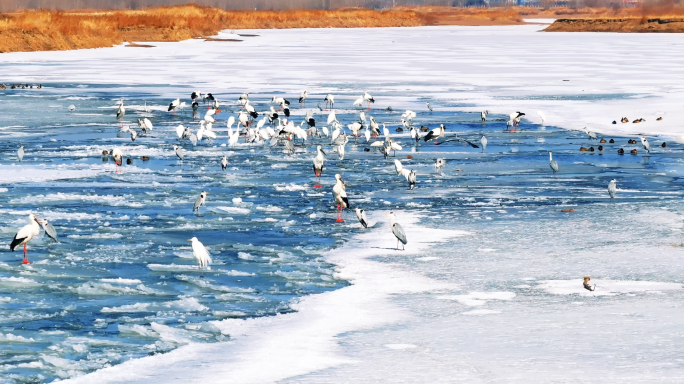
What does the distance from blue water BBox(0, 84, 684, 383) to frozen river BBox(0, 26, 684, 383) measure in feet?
0.12

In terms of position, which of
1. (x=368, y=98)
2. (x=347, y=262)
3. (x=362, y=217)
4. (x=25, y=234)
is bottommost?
(x=347, y=262)

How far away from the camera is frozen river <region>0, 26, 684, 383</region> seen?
25.2 feet

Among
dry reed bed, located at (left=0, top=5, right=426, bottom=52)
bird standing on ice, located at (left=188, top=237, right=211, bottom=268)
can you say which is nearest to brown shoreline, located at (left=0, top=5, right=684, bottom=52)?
dry reed bed, located at (left=0, top=5, right=426, bottom=52)

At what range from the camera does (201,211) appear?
13.7 metres

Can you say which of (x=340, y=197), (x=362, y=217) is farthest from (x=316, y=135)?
(x=362, y=217)

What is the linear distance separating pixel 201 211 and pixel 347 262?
3419mm

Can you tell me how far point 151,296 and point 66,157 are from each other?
986cm

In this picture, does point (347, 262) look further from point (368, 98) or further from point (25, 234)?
point (368, 98)

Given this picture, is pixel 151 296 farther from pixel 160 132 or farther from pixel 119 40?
pixel 119 40

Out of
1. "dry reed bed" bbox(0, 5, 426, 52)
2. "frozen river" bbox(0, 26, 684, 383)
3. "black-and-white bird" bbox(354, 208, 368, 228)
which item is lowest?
"frozen river" bbox(0, 26, 684, 383)

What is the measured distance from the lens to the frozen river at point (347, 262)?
768 centimetres

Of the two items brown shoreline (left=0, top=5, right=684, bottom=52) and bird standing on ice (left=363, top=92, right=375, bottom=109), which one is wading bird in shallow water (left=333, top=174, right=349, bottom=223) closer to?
bird standing on ice (left=363, top=92, right=375, bottom=109)

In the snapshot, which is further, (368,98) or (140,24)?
(140,24)

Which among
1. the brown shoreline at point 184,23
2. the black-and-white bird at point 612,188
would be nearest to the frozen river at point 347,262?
the black-and-white bird at point 612,188
